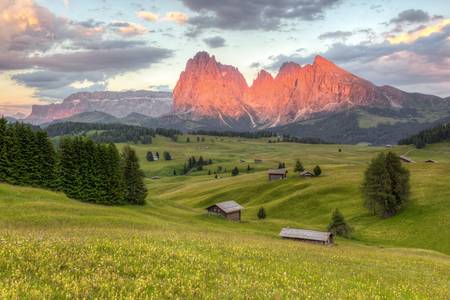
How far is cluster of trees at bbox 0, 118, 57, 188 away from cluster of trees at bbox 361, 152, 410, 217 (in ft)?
241

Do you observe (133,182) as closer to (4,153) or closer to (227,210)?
(227,210)

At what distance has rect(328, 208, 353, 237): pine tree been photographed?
71.6 metres

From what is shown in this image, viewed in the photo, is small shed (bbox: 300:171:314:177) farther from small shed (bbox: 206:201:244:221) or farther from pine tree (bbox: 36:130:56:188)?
pine tree (bbox: 36:130:56:188)

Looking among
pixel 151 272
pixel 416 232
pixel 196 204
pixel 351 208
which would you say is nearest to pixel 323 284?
pixel 151 272

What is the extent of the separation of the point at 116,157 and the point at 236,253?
202 ft

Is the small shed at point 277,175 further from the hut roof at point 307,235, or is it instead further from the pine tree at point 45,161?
the pine tree at point 45,161

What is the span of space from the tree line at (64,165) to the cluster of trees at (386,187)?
57884mm

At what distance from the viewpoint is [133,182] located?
81688mm

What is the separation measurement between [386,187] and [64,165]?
73897 millimetres

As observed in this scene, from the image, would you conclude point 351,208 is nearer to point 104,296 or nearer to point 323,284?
point 323,284

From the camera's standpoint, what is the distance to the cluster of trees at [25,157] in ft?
226

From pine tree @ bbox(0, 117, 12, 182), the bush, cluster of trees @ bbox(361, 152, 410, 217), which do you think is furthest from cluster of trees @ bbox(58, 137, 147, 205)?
the bush

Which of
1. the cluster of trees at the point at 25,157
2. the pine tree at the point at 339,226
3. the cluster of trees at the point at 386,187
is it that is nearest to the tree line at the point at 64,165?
the cluster of trees at the point at 25,157

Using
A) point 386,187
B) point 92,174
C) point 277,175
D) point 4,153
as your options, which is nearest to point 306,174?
point 277,175
